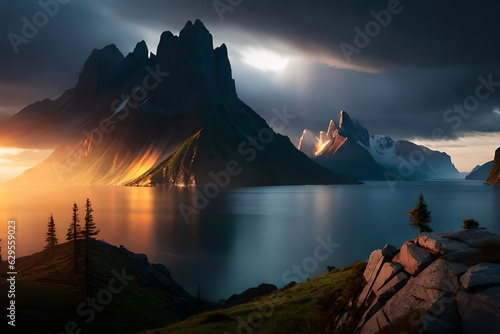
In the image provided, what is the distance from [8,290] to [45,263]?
3628 centimetres

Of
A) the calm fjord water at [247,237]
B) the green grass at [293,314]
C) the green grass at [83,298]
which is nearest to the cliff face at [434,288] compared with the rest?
the green grass at [293,314]

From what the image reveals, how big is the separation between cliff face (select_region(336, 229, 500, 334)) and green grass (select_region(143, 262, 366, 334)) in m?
1.36

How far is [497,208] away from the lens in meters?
192

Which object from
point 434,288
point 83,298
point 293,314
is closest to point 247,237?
point 83,298

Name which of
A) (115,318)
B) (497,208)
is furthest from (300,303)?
(497,208)

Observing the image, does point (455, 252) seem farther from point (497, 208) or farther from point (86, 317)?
point (497, 208)

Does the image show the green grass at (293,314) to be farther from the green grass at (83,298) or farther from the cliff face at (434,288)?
the green grass at (83,298)

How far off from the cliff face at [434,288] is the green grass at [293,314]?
1.36 meters

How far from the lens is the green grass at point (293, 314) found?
22.5 m

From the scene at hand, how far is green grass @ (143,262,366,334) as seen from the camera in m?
22.5

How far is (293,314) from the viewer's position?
93.4 ft

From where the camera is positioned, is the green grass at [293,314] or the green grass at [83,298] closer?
the green grass at [293,314]

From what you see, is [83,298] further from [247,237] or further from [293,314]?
[247,237]

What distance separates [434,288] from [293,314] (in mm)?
14388
